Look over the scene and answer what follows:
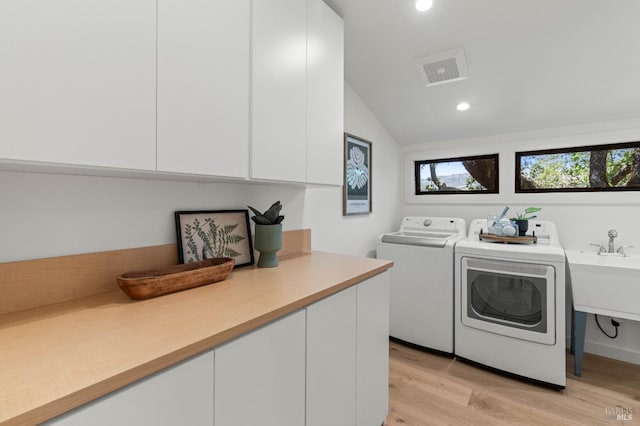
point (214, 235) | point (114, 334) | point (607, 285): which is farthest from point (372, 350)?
point (607, 285)

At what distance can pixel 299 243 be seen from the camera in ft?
6.40

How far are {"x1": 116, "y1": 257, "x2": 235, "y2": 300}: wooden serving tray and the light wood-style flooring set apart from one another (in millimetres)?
1386

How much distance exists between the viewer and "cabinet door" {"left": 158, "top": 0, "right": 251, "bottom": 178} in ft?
3.16

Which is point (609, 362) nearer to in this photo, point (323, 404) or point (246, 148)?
point (323, 404)

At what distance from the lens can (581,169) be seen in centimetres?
249

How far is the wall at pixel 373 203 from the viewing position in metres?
2.16

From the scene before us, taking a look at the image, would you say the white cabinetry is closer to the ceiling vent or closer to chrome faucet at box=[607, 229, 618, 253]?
the ceiling vent

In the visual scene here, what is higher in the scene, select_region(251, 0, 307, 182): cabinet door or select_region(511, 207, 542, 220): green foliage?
select_region(251, 0, 307, 182): cabinet door

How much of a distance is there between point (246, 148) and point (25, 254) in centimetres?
80

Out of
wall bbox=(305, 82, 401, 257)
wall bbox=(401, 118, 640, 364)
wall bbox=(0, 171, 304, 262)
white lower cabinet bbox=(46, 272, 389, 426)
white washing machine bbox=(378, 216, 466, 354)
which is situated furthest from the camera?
white washing machine bbox=(378, 216, 466, 354)

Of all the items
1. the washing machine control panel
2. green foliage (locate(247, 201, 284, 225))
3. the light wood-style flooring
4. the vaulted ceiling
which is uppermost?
the vaulted ceiling

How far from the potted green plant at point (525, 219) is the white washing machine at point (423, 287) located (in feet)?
1.44

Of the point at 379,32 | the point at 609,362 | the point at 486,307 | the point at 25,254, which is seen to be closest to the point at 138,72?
the point at 25,254

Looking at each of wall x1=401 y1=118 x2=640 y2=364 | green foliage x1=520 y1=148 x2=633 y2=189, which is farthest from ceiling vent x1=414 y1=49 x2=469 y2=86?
green foliage x1=520 y1=148 x2=633 y2=189
